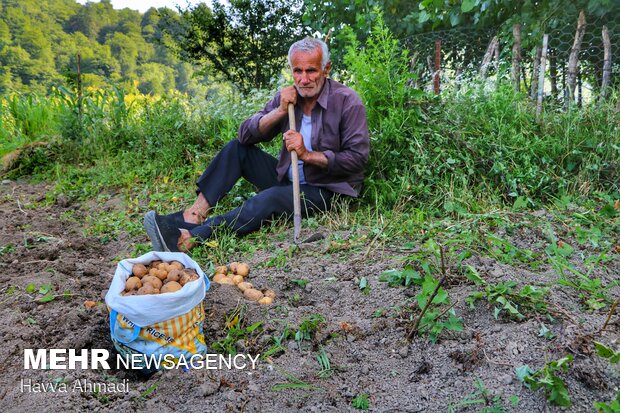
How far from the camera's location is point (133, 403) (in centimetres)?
195

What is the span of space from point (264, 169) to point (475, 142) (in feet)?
5.61

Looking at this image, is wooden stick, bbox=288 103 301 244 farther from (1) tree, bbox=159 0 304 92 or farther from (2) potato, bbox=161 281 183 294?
(1) tree, bbox=159 0 304 92

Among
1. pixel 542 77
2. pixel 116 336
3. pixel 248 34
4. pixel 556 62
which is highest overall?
pixel 248 34

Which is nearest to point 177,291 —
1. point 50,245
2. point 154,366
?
point 154,366

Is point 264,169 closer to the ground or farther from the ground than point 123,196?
farther from the ground

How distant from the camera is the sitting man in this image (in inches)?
149

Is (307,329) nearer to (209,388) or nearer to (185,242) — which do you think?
(209,388)

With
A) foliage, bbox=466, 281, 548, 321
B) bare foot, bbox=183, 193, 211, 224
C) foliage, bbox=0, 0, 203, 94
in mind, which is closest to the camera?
foliage, bbox=466, 281, 548, 321

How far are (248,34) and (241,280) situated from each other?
9.20 meters

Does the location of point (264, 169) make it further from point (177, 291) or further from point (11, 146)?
point (11, 146)

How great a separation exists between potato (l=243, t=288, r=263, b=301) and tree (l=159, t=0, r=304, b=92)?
29.2ft

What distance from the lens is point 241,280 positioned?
2932 mm

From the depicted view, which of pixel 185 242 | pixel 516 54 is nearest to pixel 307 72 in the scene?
pixel 185 242

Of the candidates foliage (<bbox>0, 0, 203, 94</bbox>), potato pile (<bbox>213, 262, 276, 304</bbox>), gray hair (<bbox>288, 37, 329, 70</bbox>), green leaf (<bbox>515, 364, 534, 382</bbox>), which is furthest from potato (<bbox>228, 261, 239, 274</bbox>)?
foliage (<bbox>0, 0, 203, 94</bbox>)
